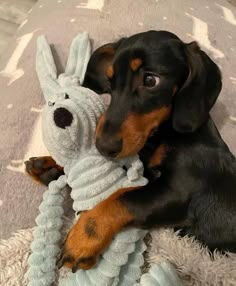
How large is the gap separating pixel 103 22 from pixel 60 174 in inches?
32.4

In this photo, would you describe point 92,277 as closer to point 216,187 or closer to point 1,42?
point 216,187

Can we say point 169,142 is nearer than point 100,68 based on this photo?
Yes

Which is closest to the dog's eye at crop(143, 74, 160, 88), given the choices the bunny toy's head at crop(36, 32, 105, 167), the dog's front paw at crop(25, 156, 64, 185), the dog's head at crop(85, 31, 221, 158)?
the dog's head at crop(85, 31, 221, 158)

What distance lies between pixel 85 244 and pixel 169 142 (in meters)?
0.45

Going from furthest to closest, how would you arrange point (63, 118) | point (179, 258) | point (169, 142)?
point (169, 142) < point (179, 258) < point (63, 118)

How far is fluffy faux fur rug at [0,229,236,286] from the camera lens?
1.34 metres

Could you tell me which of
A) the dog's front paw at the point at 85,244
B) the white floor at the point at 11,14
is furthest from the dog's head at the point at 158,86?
the white floor at the point at 11,14

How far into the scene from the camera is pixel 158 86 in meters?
1.43

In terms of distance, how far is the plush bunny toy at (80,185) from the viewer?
1302 millimetres

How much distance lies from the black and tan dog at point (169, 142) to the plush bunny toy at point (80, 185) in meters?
0.04

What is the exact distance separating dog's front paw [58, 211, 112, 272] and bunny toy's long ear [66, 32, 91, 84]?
52cm

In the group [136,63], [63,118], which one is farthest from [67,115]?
[136,63]

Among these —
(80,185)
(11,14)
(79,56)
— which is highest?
(79,56)

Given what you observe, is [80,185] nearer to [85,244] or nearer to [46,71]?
[85,244]
